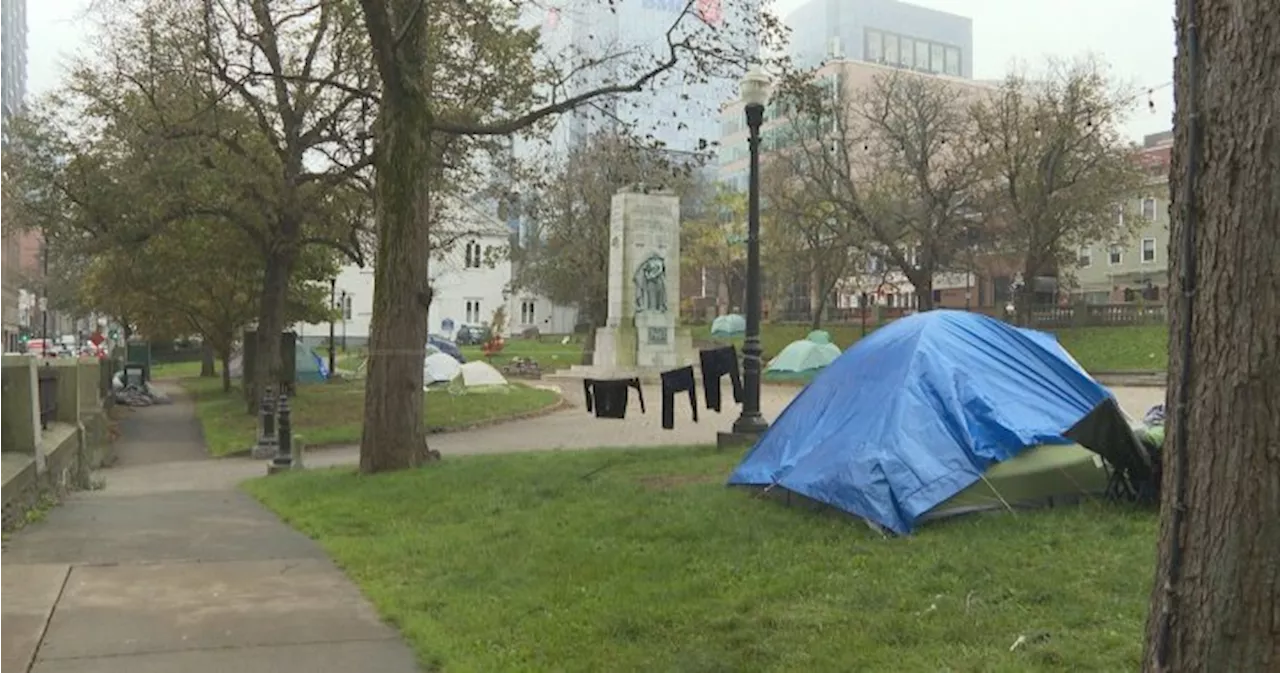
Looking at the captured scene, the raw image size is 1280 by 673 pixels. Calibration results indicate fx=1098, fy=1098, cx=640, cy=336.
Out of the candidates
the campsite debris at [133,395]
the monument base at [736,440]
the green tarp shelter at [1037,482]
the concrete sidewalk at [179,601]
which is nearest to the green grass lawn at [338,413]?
the campsite debris at [133,395]

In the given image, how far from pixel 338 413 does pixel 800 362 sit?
59.0 ft

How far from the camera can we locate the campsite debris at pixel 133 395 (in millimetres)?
35312

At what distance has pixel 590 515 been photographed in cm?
848

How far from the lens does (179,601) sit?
6555mm

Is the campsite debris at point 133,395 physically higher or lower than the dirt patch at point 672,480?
lower

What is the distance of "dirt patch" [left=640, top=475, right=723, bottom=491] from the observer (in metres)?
9.78

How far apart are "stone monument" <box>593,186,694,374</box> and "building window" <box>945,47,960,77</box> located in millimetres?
Result: 91549

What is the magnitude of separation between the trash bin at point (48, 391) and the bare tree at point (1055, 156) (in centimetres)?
3487

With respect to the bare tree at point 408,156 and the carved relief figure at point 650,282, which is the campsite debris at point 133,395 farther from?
the bare tree at point 408,156

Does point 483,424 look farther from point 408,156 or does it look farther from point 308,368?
point 308,368

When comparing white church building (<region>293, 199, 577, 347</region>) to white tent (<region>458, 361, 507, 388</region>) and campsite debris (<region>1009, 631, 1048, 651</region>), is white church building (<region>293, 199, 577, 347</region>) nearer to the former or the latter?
white tent (<region>458, 361, 507, 388</region>)

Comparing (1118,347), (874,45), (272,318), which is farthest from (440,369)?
(874,45)

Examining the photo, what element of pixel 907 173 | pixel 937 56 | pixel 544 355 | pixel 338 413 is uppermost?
pixel 937 56

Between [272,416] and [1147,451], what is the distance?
1583 centimetres
